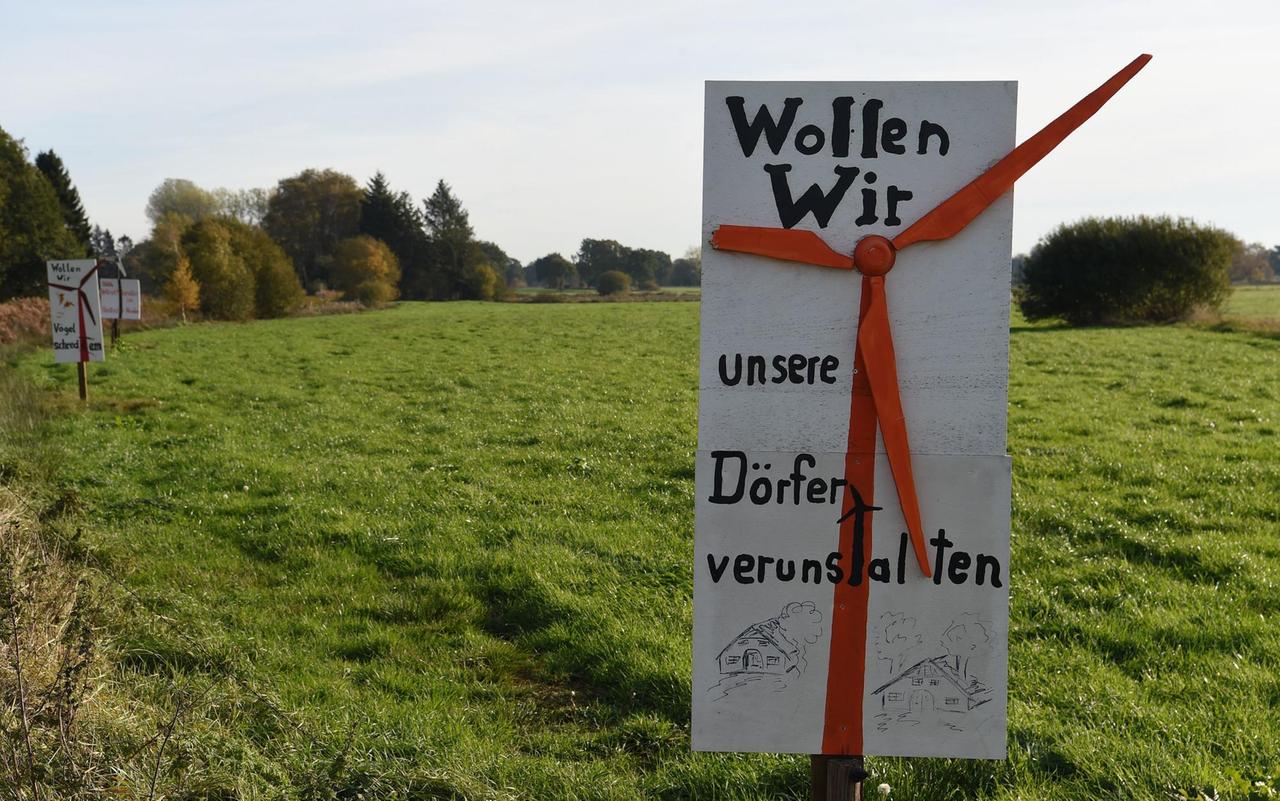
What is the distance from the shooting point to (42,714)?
3.87 metres

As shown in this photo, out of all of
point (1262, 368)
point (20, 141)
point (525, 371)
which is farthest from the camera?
point (20, 141)

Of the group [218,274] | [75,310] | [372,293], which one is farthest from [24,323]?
[372,293]

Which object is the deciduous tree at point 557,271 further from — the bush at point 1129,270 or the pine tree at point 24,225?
the bush at point 1129,270

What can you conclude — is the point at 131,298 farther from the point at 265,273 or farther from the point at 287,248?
the point at 287,248

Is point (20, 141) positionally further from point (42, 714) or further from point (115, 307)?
point (42, 714)

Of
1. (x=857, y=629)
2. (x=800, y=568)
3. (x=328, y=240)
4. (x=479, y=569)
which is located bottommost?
(x=479, y=569)

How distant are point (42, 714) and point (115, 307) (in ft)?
72.3

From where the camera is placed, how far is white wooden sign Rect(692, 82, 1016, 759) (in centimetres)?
287

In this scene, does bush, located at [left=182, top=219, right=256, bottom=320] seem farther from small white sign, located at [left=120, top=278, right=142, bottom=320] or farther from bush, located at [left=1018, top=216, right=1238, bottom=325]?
bush, located at [left=1018, top=216, right=1238, bottom=325]

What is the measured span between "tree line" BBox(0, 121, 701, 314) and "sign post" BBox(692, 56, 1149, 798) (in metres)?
45.9

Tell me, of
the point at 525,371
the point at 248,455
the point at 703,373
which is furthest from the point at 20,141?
the point at 703,373

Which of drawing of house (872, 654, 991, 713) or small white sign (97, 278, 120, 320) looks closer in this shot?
drawing of house (872, 654, 991, 713)

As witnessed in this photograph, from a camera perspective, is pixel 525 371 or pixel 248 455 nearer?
pixel 248 455

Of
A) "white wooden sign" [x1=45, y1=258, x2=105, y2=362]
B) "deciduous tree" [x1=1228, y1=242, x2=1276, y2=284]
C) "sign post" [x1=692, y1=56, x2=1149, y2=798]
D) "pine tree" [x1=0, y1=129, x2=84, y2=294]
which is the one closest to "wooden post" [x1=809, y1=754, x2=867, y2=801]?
"sign post" [x1=692, y1=56, x2=1149, y2=798]
